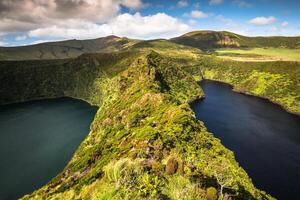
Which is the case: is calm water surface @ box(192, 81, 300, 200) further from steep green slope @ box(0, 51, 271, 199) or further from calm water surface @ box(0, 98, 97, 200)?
calm water surface @ box(0, 98, 97, 200)

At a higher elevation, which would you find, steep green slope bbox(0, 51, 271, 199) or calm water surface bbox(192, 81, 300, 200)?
steep green slope bbox(0, 51, 271, 199)

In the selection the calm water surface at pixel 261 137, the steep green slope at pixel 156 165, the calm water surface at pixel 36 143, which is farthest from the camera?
the calm water surface at pixel 36 143

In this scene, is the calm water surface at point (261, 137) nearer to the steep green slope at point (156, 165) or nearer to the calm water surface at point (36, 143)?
the steep green slope at point (156, 165)

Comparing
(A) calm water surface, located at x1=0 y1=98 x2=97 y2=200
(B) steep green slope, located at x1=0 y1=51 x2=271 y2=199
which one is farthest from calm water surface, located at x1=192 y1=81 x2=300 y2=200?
(A) calm water surface, located at x1=0 y1=98 x2=97 y2=200

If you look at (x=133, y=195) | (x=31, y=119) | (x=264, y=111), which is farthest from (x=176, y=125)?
(x=31, y=119)

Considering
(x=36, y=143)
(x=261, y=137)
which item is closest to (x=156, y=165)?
(x=261, y=137)

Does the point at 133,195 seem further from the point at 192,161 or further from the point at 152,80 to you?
the point at 152,80

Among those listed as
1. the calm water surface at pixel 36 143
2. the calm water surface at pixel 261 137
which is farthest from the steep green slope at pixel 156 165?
the calm water surface at pixel 261 137
